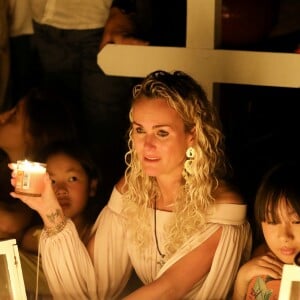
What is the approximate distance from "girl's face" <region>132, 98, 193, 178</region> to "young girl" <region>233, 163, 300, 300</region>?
0.19 metres

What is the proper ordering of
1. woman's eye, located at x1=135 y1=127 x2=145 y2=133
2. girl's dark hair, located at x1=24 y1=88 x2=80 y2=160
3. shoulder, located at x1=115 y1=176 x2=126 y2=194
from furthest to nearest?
girl's dark hair, located at x1=24 y1=88 x2=80 y2=160, shoulder, located at x1=115 y1=176 x2=126 y2=194, woman's eye, located at x1=135 y1=127 x2=145 y2=133

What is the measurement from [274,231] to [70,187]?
0.54 meters

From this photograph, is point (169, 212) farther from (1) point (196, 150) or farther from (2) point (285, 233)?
(2) point (285, 233)

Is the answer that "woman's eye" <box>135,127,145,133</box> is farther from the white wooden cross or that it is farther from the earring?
the white wooden cross

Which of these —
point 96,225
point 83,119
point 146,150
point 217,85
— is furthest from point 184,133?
point 83,119

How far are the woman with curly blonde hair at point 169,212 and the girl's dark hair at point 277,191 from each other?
0.09 metres

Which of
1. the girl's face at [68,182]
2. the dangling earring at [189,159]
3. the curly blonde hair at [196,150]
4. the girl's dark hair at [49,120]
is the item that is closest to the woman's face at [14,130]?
the girl's dark hair at [49,120]

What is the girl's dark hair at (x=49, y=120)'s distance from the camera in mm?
2027

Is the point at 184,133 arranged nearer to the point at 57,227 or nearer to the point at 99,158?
the point at 57,227

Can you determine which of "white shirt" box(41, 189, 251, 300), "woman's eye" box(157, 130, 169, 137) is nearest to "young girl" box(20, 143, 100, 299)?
"white shirt" box(41, 189, 251, 300)

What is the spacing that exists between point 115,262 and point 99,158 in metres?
0.37

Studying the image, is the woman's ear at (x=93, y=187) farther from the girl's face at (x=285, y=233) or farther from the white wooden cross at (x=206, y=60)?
the girl's face at (x=285, y=233)

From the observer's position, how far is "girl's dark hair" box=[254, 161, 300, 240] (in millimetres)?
1575

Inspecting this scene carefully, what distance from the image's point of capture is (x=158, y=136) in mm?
1668
